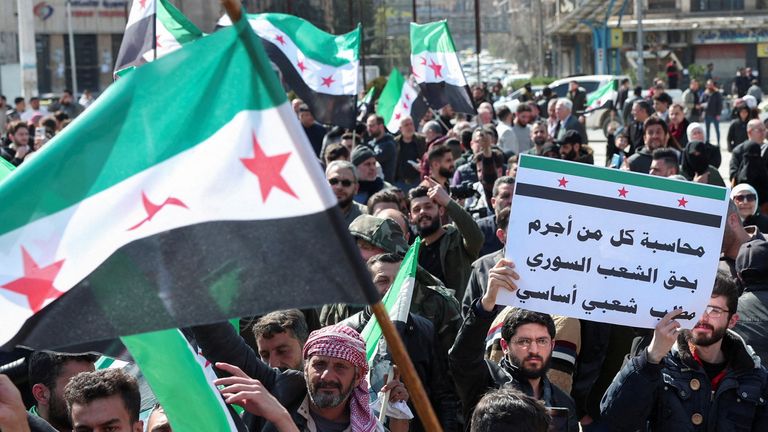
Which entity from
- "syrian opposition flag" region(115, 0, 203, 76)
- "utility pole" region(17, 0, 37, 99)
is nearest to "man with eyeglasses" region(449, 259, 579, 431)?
"syrian opposition flag" region(115, 0, 203, 76)

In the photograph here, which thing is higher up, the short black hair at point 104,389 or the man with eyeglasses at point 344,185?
the man with eyeglasses at point 344,185

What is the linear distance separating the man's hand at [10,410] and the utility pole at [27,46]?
2910 centimetres

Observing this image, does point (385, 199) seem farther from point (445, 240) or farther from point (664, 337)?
point (664, 337)

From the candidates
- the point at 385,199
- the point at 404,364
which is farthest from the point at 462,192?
the point at 404,364

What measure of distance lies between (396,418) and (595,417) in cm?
116

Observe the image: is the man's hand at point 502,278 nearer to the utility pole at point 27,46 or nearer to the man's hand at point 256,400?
the man's hand at point 256,400

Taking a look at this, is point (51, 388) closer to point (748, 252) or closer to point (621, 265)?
point (621, 265)

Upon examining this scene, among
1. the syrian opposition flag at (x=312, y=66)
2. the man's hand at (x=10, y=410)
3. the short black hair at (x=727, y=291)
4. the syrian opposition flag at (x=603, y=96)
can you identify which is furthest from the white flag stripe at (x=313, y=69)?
the syrian opposition flag at (x=603, y=96)

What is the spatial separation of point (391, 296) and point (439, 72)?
872cm

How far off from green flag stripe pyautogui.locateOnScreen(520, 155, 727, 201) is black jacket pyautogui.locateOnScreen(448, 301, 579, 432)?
Result: 63cm

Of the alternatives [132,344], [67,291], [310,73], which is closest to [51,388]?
[132,344]

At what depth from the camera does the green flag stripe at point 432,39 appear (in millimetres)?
14219

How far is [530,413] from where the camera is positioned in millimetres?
3977

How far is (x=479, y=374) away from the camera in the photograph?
4.89m
